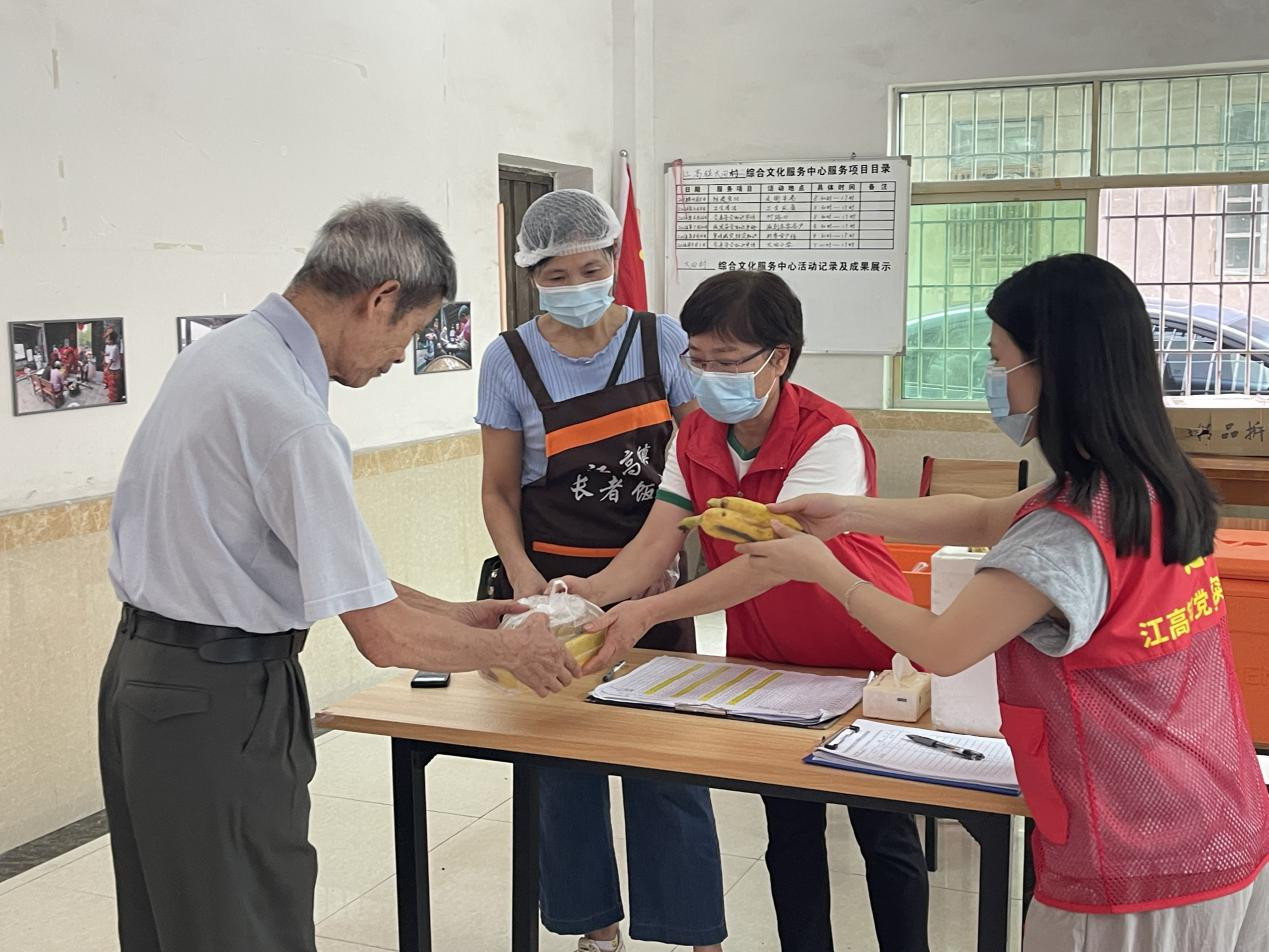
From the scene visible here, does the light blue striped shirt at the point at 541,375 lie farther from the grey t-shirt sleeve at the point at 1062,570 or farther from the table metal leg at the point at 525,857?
the grey t-shirt sleeve at the point at 1062,570

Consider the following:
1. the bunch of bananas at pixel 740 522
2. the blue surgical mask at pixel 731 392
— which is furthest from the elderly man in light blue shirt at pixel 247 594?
the blue surgical mask at pixel 731 392

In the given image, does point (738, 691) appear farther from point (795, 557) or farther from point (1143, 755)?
point (1143, 755)

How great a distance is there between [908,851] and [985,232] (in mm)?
4711

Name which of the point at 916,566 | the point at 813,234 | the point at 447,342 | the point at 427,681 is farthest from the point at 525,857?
the point at 813,234

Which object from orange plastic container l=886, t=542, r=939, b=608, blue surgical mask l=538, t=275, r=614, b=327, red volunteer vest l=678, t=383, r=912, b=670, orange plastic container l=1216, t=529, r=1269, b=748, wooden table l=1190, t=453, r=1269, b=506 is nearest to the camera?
red volunteer vest l=678, t=383, r=912, b=670

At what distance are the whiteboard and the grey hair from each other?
4.62 metres

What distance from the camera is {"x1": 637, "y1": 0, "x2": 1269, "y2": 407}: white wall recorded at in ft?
19.4

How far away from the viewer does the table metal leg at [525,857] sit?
2465mm

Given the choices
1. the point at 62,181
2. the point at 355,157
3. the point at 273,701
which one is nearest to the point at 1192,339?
the point at 355,157

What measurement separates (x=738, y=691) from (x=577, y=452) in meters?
0.71

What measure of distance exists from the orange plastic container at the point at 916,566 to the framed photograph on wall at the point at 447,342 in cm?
195

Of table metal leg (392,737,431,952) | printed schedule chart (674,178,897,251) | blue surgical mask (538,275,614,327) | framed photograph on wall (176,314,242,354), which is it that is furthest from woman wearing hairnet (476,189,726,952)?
printed schedule chart (674,178,897,251)

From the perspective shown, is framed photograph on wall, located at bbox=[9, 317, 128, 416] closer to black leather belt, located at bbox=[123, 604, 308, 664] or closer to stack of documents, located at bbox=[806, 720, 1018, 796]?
black leather belt, located at bbox=[123, 604, 308, 664]

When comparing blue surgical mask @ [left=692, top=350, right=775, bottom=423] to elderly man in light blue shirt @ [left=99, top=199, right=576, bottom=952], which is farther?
blue surgical mask @ [left=692, top=350, right=775, bottom=423]
